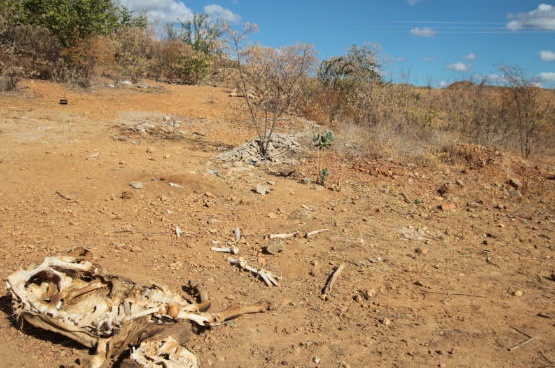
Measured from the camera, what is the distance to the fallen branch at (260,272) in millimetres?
3598

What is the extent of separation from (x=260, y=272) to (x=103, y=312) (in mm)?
1365

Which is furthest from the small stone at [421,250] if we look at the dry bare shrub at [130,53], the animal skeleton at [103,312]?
the dry bare shrub at [130,53]

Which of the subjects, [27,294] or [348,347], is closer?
[27,294]

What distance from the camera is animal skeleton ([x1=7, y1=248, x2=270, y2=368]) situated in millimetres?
2510

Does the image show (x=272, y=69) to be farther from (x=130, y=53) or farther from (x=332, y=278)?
(x=130, y=53)

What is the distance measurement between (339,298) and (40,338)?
2119 mm

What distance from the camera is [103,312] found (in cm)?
264

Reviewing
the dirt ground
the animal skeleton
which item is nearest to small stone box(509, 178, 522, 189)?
the dirt ground

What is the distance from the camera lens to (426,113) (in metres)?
10.1

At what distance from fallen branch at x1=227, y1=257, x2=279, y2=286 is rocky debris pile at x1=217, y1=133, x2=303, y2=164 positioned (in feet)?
9.29

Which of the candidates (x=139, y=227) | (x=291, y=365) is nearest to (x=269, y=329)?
(x=291, y=365)

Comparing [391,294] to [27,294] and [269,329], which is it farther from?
[27,294]

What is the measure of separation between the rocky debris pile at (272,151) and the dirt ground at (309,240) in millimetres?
248

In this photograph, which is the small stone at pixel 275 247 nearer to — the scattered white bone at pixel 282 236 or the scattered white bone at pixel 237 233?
the scattered white bone at pixel 282 236
